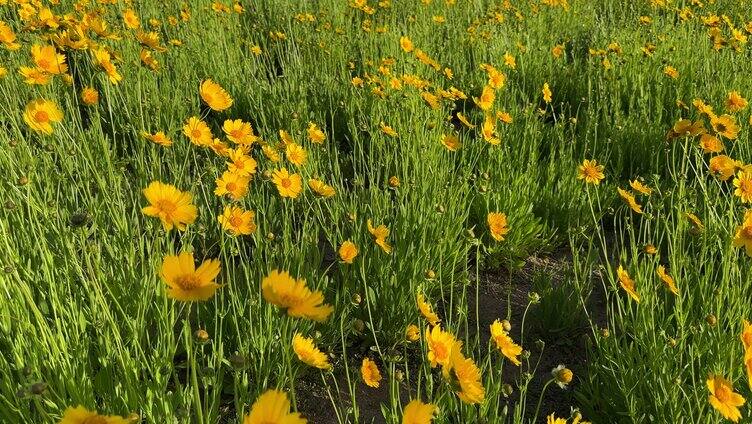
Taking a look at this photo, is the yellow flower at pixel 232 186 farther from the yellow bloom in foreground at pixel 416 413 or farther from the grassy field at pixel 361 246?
the yellow bloom in foreground at pixel 416 413

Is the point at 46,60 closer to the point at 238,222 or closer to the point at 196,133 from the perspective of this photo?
the point at 196,133

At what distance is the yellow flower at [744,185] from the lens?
75.3 inches

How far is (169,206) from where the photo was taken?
1248mm

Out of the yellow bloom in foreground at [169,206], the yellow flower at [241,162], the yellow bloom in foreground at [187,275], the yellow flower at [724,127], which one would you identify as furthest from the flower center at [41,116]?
the yellow flower at [724,127]

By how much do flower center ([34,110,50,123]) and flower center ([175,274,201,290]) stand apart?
980 mm

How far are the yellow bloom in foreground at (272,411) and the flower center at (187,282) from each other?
312 millimetres

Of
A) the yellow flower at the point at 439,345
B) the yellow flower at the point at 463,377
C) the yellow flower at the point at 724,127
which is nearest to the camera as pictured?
the yellow flower at the point at 463,377

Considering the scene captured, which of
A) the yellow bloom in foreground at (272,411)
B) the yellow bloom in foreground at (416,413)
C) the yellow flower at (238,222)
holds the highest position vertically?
the yellow bloom in foreground at (272,411)

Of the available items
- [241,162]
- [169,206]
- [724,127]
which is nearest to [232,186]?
[241,162]

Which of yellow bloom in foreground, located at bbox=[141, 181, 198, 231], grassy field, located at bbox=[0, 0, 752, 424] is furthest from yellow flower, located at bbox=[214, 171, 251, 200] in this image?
yellow bloom in foreground, located at bbox=[141, 181, 198, 231]

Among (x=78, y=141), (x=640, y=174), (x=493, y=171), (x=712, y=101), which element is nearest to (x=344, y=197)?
(x=493, y=171)

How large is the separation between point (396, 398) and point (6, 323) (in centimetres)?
91

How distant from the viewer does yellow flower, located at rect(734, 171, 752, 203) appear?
6.28 feet

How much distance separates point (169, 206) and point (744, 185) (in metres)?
1.82
